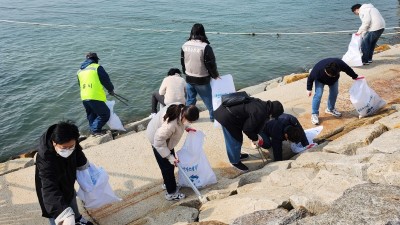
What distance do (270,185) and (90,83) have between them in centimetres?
331

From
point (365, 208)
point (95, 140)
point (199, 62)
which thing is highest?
point (199, 62)

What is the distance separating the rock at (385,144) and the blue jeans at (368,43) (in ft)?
14.1

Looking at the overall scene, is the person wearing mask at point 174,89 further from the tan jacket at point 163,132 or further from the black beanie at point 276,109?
the black beanie at point 276,109

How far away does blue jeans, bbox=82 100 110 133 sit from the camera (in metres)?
6.02

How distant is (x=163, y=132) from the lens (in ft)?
12.4

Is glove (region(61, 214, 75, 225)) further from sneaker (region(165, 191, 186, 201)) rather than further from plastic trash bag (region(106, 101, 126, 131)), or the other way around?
plastic trash bag (region(106, 101, 126, 131))

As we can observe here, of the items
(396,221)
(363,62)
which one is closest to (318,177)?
(396,221)

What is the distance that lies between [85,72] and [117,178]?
1898 mm

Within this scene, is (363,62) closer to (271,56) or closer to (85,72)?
(271,56)

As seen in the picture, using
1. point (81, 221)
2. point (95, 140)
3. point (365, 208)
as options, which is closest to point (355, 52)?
point (95, 140)

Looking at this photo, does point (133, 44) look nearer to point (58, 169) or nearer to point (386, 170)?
point (58, 169)

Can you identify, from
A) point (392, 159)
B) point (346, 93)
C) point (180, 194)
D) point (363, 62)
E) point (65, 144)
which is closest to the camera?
point (65, 144)

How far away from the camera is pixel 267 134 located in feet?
16.5

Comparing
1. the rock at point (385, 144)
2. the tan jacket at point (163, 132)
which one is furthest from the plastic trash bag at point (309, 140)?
the tan jacket at point (163, 132)
